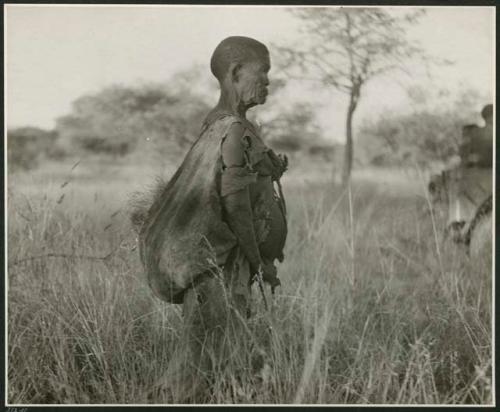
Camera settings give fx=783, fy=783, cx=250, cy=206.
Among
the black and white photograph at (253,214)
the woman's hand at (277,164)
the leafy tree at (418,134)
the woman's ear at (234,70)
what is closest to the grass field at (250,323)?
the black and white photograph at (253,214)

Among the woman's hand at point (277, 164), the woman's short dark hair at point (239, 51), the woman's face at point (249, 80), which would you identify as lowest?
the woman's hand at point (277, 164)

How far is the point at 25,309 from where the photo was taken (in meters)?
4.90

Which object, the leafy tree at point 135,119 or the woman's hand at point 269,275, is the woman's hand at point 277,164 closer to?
the woman's hand at point 269,275

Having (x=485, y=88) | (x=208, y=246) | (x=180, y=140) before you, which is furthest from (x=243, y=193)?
Answer: (x=180, y=140)

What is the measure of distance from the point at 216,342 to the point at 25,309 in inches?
56.9

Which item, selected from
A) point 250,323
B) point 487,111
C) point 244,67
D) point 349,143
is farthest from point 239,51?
point 349,143

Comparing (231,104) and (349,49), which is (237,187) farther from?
(349,49)

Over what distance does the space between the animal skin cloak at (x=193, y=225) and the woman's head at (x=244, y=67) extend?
186 mm

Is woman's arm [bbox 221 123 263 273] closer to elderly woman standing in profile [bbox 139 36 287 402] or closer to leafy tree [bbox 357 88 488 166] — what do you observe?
elderly woman standing in profile [bbox 139 36 287 402]

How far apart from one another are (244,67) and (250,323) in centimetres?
150

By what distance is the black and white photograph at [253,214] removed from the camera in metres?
4.14

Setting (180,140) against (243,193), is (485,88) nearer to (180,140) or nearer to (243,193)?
(243,193)

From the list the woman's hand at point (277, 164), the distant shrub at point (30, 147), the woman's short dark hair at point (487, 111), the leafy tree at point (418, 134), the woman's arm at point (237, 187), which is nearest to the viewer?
the woman's arm at point (237, 187)

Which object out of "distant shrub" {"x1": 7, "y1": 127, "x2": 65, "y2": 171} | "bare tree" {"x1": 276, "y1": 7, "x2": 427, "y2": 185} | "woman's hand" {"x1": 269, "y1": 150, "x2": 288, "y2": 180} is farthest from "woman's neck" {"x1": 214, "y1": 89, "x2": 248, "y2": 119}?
"distant shrub" {"x1": 7, "y1": 127, "x2": 65, "y2": 171}
